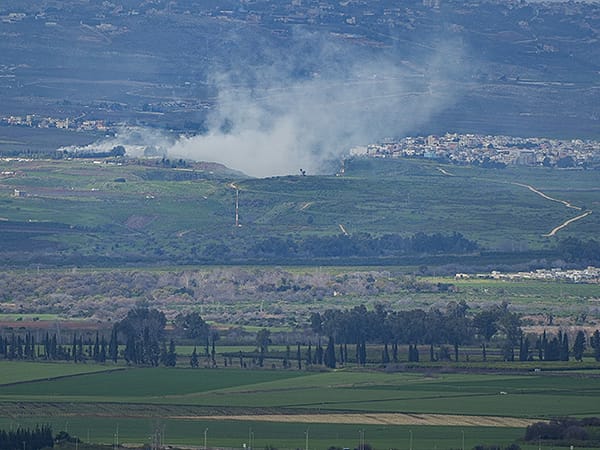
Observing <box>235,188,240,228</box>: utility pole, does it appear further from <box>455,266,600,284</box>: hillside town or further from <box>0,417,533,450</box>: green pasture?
<box>0,417,533,450</box>: green pasture

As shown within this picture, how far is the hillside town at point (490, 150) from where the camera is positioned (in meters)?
153

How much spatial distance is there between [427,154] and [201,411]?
276 feet

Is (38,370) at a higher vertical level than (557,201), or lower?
lower

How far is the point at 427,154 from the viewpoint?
154 meters

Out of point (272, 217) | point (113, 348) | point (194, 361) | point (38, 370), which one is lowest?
point (38, 370)

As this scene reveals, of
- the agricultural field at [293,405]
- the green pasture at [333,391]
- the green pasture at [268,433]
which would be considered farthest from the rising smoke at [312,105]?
the green pasture at [268,433]

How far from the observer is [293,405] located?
71.4m

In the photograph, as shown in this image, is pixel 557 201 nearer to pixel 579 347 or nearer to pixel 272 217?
pixel 272 217

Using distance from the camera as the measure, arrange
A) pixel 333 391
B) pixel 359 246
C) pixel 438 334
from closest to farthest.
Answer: pixel 333 391, pixel 438 334, pixel 359 246

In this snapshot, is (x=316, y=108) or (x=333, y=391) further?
(x=316, y=108)

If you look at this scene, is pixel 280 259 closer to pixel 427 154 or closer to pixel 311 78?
pixel 427 154

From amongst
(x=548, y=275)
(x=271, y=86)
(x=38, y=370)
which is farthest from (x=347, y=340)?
(x=271, y=86)

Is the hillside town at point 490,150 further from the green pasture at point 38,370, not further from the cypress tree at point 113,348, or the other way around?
the green pasture at point 38,370

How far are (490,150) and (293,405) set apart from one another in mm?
86820
